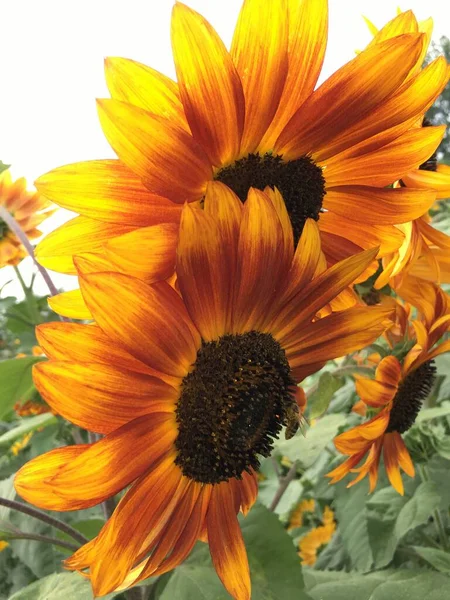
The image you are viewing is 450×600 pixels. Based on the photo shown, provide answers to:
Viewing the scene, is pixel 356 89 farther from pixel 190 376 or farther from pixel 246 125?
pixel 190 376

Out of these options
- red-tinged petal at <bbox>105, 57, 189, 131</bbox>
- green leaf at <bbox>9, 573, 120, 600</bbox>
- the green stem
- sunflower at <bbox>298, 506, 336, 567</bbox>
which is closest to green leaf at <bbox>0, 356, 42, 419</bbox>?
green leaf at <bbox>9, 573, 120, 600</bbox>

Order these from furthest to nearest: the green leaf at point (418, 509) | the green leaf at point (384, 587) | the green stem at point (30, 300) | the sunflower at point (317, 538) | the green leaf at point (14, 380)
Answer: the sunflower at point (317, 538)
the green stem at point (30, 300)
the green leaf at point (418, 509)
the green leaf at point (384, 587)
the green leaf at point (14, 380)

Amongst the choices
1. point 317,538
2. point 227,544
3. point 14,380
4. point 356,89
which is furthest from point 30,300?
point 317,538

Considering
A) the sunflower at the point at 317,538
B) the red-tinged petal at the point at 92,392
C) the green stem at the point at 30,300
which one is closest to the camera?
the red-tinged petal at the point at 92,392

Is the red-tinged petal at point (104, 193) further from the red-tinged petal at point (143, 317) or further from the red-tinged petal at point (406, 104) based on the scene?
the red-tinged petal at point (406, 104)

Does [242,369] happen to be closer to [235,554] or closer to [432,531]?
[235,554]

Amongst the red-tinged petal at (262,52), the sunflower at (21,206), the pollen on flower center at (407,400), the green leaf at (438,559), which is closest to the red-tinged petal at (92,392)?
the red-tinged petal at (262,52)
